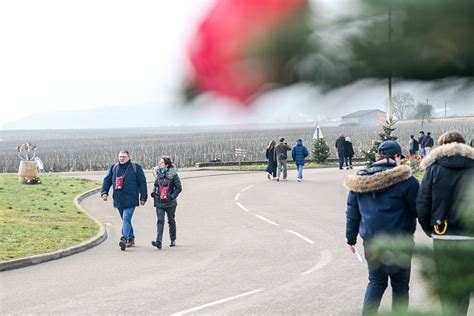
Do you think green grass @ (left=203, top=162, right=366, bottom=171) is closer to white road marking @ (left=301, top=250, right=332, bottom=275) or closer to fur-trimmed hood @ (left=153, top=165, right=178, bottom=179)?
fur-trimmed hood @ (left=153, top=165, right=178, bottom=179)

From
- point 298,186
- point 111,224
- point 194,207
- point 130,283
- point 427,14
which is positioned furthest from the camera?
point 298,186

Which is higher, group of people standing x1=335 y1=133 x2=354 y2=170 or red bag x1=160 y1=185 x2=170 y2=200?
red bag x1=160 y1=185 x2=170 y2=200

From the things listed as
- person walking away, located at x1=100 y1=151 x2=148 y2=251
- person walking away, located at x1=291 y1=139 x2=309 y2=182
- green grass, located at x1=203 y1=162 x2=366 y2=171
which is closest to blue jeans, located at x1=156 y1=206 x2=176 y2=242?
person walking away, located at x1=100 y1=151 x2=148 y2=251

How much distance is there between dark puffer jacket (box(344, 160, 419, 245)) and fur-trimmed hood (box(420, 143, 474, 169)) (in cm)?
50

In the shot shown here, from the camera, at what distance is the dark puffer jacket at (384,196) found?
5.64 meters

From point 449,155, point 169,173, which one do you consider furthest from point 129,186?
point 449,155

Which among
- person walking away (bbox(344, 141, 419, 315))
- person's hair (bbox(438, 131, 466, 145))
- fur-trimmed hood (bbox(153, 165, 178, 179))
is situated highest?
person's hair (bbox(438, 131, 466, 145))

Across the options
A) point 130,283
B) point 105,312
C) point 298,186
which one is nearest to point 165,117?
point 105,312

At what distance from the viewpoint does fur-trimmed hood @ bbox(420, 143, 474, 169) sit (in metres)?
4.76

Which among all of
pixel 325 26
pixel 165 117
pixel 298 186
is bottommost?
pixel 298 186

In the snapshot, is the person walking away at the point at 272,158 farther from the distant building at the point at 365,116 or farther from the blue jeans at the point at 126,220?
the distant building at the point at 365,116

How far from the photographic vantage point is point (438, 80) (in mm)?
1018

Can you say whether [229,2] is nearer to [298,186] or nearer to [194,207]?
[194,207]

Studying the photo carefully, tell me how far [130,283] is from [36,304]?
4.52 feet
